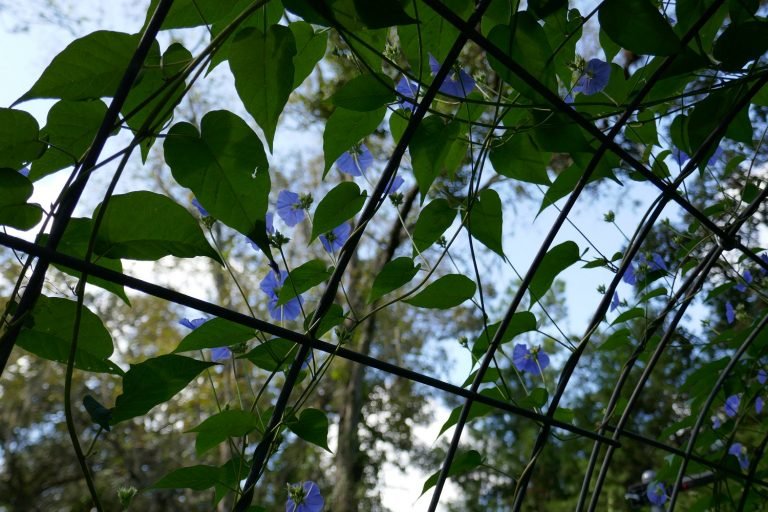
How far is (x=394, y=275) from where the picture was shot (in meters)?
0.56

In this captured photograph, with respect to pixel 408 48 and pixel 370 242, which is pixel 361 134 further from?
pixel 370 242

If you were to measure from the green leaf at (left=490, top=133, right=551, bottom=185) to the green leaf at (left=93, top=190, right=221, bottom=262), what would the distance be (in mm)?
298

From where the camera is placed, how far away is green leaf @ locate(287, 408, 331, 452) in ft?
1.68

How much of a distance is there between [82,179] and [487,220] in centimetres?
37

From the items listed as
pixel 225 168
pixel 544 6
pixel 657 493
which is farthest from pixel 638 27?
pixel 657 493

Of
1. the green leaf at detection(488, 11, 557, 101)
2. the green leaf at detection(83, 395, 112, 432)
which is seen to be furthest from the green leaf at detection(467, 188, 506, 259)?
the green leaf at detection(83, 395, 112, 432)

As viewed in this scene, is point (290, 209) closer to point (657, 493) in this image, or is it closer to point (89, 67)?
point (89, 67)

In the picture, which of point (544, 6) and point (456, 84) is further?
point (456, 84)

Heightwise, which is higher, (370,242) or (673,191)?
(370,242)

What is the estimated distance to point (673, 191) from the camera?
2.02 feet

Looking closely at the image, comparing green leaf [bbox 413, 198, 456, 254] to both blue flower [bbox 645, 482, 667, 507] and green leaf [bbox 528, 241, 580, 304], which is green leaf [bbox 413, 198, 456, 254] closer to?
green leaf [bbox 528, 241, 580, 304]

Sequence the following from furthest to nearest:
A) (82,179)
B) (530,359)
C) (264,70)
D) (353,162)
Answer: (530,359), (353,162), (264,70), (82,179)

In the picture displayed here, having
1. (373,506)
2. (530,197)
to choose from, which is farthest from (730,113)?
(373,506)

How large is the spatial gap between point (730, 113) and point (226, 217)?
45cm
